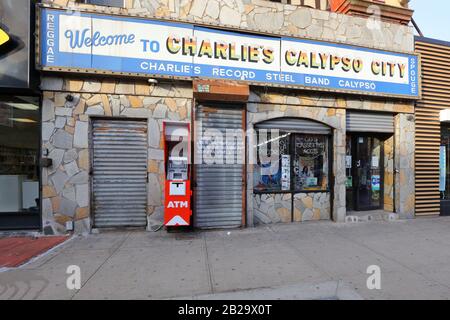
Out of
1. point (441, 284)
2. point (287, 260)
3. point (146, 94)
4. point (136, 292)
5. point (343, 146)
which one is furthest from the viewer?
point (343, 146)

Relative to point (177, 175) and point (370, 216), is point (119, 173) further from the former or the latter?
point (370, 216)

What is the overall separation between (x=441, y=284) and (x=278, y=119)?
14.9 ft

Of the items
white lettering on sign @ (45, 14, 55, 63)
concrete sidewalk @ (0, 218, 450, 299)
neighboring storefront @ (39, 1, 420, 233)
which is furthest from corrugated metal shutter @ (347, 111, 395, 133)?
white lettering on sign @ (45, 14, 55, 63)

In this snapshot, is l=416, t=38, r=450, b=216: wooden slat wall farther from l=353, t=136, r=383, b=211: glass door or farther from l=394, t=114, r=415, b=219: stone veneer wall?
l=353, t=136, r=383, b=211: glass door

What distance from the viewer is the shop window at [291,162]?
688 cm

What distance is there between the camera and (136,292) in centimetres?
331

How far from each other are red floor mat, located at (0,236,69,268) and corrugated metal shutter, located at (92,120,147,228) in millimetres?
953

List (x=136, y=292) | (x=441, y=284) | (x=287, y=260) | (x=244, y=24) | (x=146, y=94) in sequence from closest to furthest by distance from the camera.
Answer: (x=136, y=292) → (x=441, y=284) → (x=287, y=260) → (x=146, y=94) → (x=244, y=24)

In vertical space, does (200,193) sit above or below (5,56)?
below

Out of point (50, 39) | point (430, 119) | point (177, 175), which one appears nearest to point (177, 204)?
point (177, 175)

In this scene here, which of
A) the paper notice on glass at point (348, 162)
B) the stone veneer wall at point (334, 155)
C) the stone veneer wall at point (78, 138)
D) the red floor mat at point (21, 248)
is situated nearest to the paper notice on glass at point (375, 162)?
the paper notice on glass at point (348, 162)

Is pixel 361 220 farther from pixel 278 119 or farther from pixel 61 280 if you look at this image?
pixel 61 280

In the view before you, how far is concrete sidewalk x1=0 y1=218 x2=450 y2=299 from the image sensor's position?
334 centimetres
